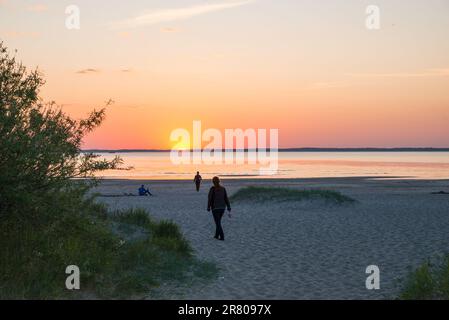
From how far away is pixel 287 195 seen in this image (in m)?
29.9

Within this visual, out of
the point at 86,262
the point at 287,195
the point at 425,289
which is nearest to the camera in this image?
the point at 425,289

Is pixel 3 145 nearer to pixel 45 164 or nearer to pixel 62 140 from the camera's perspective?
pixel 45 164

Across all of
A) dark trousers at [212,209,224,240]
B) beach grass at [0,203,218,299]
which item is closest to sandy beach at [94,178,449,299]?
dark trousers at [212,209,224,240]

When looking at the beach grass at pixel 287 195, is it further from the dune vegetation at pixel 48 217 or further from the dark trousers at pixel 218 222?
the dune vegetation at pixel 48 217

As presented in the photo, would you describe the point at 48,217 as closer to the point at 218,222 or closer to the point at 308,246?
the point at 218,222

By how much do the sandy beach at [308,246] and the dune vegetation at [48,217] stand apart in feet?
3.59

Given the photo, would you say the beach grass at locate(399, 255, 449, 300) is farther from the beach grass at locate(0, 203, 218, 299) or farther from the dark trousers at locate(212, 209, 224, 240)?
the dark trousers at locate(212, 209, 224, 240)

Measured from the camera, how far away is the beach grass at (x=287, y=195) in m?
29.1

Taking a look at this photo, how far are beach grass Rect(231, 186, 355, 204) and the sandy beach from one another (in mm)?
667

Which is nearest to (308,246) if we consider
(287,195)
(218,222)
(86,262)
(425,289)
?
(218,222)

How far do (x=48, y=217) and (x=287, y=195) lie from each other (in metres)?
20.4

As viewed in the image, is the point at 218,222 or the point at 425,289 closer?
the point at 425,289
